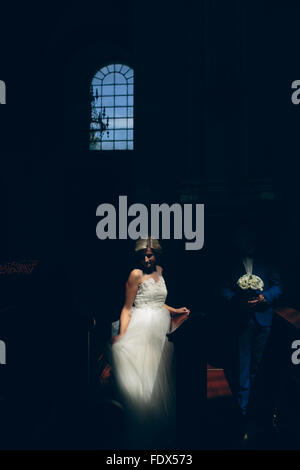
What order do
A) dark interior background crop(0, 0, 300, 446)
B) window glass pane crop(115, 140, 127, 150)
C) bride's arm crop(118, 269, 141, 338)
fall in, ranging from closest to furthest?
bride's arm crop(118, 269, 141, 338)
dark interior background crop(0, 0, 300, 446)
window glass pane crop(115, 140, 127, 150)

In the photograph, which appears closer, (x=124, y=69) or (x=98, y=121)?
(x=98, y=121)

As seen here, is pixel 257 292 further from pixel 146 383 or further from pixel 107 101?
pixel 107 101

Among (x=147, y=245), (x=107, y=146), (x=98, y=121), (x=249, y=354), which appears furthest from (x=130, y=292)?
(x=98, y=121)

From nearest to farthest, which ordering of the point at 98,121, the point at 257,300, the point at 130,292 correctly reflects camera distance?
the point at 130,292 < the point at 257,300 < the point at 98,121

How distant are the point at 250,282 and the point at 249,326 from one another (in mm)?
461

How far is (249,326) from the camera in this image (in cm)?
358

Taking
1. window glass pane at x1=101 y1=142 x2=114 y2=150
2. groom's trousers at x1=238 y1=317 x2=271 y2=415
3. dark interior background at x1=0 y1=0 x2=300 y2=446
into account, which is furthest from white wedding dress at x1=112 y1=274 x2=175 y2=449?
window glass pane at x1=101 y1=142 x2=114 y2=150

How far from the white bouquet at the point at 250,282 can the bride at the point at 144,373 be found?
0.81 m

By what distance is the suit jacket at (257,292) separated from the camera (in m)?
3.56

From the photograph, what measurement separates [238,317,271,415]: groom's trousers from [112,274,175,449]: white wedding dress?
0.78 m

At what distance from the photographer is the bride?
3059 millimetres

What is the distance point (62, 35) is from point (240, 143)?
799cm

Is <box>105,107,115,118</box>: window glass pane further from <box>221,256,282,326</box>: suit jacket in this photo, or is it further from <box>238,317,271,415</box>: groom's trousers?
<box>238,317,271,415</box>: groom's trousers
